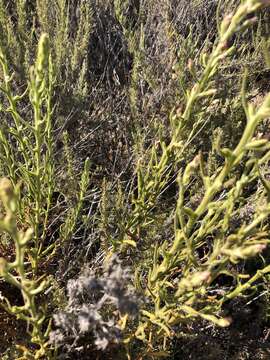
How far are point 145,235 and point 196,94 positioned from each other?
2.40 feet

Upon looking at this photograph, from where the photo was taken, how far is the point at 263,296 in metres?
1.56

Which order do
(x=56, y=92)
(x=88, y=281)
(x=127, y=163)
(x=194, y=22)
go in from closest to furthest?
(x=88, y=281) < (x=127, y=163) < (x=56, y=92) < (x=194, y=22)

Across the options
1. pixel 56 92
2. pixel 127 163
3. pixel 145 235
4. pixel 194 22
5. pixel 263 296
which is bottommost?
pixel 263 296

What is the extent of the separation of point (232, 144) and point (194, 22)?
944mm

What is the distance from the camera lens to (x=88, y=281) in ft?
2.90

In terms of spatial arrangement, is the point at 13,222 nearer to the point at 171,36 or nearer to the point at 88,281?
the point at 88,281

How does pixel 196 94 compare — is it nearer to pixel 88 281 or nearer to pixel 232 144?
pixel 88 281

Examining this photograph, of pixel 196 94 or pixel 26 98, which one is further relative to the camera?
pixel 26 98

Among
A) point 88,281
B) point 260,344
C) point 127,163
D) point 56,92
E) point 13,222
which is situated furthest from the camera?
point 56,92

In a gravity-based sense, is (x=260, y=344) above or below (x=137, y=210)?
below

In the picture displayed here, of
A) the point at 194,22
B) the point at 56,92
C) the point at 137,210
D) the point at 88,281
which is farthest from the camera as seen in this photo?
the point at 194,22

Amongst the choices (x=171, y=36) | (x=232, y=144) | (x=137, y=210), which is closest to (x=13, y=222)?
(x=137, y=210)

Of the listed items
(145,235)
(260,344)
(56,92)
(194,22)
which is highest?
(194,22)

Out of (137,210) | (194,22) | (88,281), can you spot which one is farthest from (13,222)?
(194,22)
